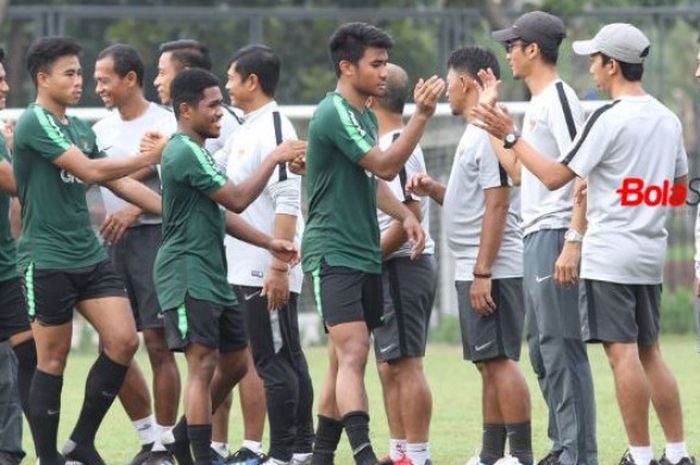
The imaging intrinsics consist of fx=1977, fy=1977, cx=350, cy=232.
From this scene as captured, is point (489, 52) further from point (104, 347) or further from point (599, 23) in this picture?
point (599, 23)

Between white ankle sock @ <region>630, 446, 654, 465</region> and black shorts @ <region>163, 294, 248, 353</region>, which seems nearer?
white ankle sock @ <region>630, 446, 654, 465</region>

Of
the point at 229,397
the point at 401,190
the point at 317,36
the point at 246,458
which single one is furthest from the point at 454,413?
the point at 317,36

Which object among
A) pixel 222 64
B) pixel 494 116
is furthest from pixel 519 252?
pixel 222 64

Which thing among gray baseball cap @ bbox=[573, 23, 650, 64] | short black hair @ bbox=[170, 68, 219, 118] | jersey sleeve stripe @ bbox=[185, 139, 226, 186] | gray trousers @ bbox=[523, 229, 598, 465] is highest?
gray baseball cap @ bbox=[573, 23, 650, 64]

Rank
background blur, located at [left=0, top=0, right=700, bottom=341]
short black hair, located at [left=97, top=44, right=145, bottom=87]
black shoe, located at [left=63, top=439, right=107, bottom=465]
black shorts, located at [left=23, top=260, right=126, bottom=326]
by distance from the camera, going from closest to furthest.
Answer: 1. black shorts, located at [left=23, top=260, right=126, bottom=326]
2. black shoe, located at [left=63, top=439, right=107, bottom=465]
3. short black hair, located at [left=97, top=44, right=145, bottom=87]
4. background blur, located at [left=0, top=0, right=700, bottom=341]

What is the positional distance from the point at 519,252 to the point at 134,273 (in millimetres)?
2283

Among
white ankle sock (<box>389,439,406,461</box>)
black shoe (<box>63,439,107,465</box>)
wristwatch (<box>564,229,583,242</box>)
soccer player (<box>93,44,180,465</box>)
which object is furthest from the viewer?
soccer player (<box>93,44,180,465</box>)

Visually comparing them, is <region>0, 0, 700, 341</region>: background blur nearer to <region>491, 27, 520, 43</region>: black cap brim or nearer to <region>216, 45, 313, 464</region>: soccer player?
<region>216, 45, 313, 464</region>: soccer player

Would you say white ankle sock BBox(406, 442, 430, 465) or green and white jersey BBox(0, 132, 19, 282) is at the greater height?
green and white jersey BBox(0, 132, 19, 282)

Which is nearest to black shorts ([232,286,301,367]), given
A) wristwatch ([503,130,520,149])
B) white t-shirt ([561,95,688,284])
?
wristwatch ([503,130,520,149])

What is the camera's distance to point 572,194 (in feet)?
34.0

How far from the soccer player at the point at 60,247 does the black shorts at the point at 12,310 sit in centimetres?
28

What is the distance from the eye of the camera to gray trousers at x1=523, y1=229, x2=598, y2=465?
10211 millimetres

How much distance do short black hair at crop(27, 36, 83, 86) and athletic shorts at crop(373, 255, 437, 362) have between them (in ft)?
6.83
